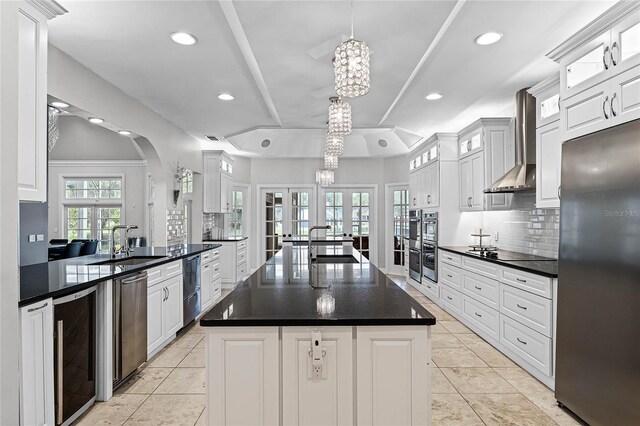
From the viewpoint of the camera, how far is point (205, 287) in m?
5.23

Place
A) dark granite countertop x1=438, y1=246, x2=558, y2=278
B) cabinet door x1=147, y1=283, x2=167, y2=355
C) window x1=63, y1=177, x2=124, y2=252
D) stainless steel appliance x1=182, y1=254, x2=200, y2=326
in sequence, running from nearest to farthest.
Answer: dark granite countertop x1=438, y1=246, x2=558, y2=278 → cabinet door x1=147, y1=283, x2=167, y2=355 → stainless steel appliance x1=182, y1=254, x2=200, y2=326 → window x1=63, y1=177, x2=124, y2=252

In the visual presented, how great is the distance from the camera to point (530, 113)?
3895mm

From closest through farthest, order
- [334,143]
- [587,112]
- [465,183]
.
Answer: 1. [587,112]
2. [334,143]
3. [465,183]

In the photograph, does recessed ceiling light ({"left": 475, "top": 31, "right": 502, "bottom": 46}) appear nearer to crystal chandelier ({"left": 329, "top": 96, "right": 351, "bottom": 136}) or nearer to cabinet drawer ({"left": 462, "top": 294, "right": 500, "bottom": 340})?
crystal chandelier ({"left": 329, "top": 96, "right": 351, "bottom": 136})

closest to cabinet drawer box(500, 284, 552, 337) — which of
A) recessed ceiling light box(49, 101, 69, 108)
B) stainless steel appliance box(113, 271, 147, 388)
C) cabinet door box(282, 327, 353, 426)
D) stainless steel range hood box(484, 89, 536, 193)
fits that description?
stainless steel range hood box(484, 89, 536, 193)

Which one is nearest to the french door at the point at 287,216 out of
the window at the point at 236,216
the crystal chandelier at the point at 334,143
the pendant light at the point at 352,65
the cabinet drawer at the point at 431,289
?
the window at the point at 236,216

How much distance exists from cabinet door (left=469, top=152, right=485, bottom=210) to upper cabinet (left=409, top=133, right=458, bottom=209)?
0.56 meters

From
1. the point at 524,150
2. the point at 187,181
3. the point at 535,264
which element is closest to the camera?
the point at 535,264

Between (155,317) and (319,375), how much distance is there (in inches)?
96.3

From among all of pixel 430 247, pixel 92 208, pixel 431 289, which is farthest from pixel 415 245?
pixel 92 208

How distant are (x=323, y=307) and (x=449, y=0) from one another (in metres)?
2.09

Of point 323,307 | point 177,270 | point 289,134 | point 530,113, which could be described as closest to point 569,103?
point 530,113

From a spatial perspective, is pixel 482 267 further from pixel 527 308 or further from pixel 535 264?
pixel 527 308

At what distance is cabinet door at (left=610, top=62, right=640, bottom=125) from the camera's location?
6.70 feet
